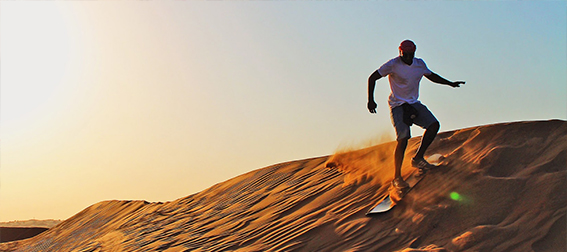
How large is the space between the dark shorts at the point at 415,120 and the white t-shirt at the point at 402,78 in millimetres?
80

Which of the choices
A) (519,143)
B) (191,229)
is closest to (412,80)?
(519,143)

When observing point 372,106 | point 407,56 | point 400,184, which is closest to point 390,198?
point 400,184

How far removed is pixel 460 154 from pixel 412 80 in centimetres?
102

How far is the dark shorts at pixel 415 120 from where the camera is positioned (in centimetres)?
502

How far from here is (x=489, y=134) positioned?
5320 millimetres

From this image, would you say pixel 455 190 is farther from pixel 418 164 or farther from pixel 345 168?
pixel 345 168

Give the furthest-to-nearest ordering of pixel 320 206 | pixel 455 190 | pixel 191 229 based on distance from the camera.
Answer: pixel 191 229, pixel 320 206, pixel 455 190

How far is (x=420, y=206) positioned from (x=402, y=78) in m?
1.33

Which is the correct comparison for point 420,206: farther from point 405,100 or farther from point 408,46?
point 408,46

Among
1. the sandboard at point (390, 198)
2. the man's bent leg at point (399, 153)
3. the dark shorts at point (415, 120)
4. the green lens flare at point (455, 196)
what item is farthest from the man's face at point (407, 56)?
the green lens flare at point (455, 196)

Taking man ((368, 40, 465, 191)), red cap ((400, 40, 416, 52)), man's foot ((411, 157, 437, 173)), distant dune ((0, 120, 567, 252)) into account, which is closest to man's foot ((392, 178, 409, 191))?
man ((368, 40, 465, 191))

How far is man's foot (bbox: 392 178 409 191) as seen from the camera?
506 centimetres

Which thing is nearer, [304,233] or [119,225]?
[304,233]

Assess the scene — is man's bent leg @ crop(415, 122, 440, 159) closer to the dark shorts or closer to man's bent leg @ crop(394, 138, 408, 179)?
the dark shorts
